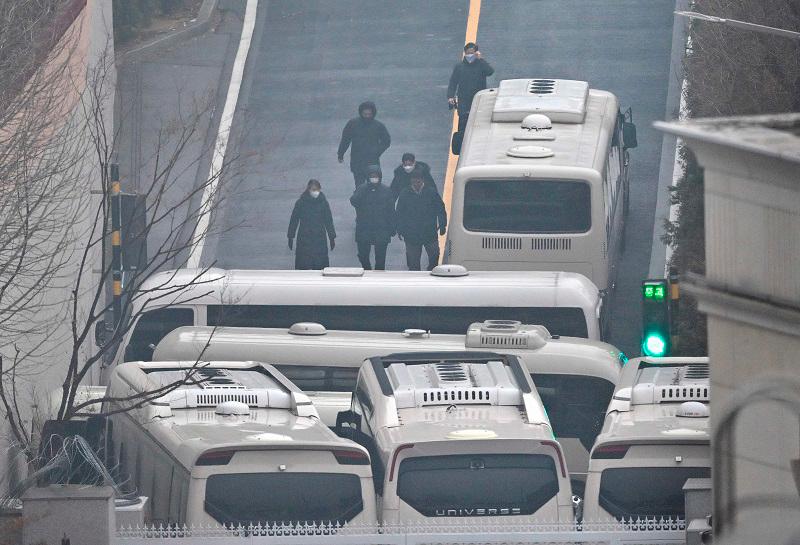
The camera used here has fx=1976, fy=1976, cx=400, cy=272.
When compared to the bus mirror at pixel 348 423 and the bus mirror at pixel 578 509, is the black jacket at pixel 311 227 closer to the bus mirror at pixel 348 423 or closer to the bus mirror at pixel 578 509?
the bus mirror at pixel 348 423

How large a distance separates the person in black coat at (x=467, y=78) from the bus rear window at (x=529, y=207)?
5.95 meters

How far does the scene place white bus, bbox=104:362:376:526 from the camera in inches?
599

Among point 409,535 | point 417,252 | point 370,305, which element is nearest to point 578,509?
point 409,535

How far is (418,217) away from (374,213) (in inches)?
24.8

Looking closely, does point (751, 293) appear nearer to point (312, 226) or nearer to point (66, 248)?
point (66, 248)

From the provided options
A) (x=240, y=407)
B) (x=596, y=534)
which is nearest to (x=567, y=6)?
(x=240, y=407)

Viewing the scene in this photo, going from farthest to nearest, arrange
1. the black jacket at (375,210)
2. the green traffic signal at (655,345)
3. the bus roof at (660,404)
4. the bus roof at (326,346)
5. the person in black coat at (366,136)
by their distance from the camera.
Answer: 1. the person in black coat at (366,136)
2. the black jacket at (375,210)
3. the bus roof at (326,346)
4. the green traffic signal at (655,345)
5. the bus roof at (660,404)

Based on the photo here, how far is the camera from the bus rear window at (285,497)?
1519 centimetres

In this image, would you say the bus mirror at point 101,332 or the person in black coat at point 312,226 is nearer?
the bus mirror at point 101,332

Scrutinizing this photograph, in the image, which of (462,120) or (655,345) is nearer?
(655,345)

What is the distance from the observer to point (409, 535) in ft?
45.5

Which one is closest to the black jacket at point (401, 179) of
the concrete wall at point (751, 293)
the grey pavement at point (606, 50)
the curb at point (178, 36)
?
the grey pavement at point (606, 50)

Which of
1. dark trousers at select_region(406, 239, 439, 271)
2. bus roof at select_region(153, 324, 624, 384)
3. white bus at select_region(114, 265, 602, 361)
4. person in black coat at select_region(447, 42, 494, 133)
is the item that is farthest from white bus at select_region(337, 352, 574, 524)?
person in black coat at select_region(447, 42, 494, 133)

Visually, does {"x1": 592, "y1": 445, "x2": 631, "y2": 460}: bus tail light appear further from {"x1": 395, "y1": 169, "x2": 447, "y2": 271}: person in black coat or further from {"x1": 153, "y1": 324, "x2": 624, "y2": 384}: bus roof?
{"x1": 395, "y1": 169, "x2": 447, "y2": 271}: person in black coat
